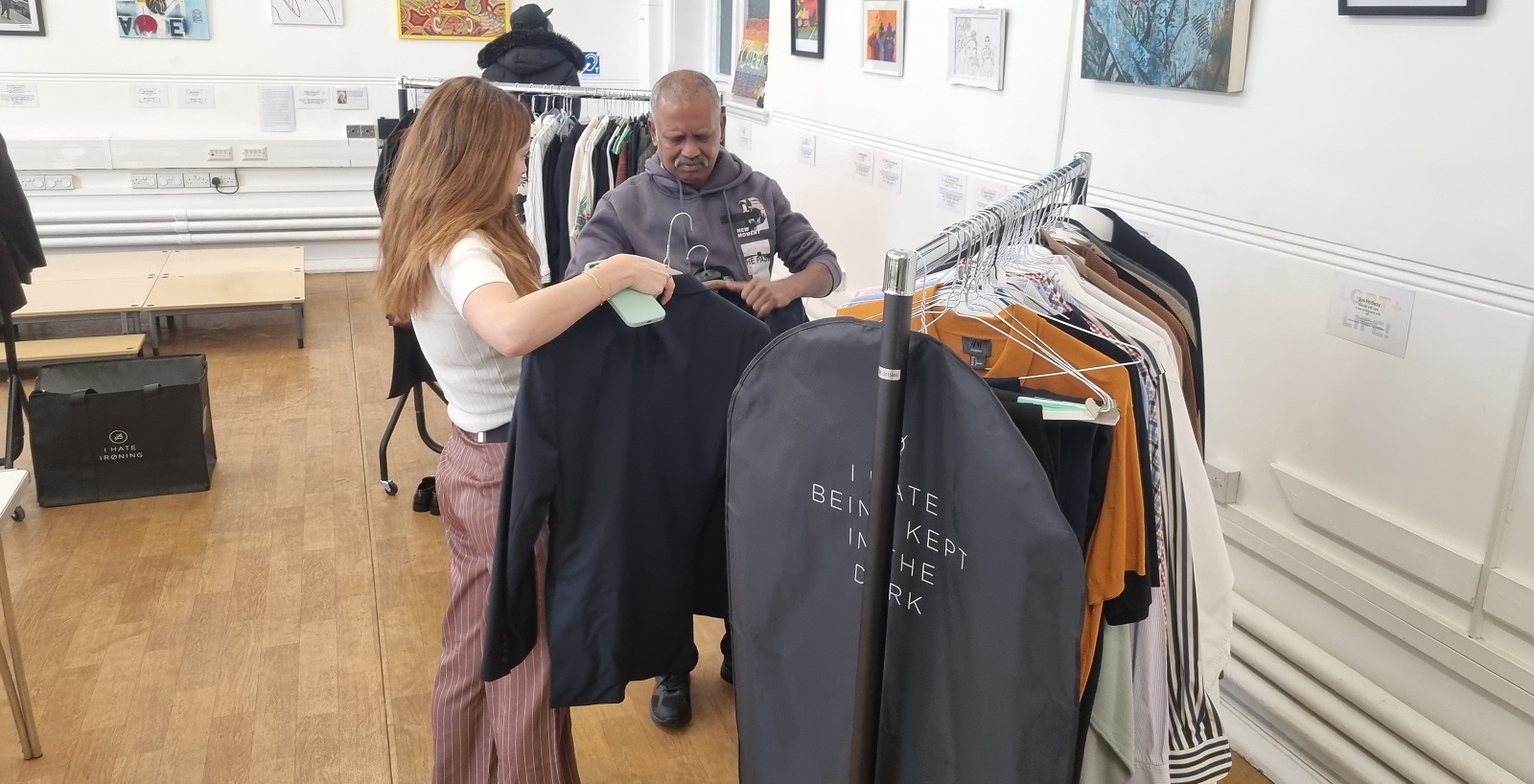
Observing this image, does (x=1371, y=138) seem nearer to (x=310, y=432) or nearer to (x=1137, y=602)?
(x=1137, y=602)

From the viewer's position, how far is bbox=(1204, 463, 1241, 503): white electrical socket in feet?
8.17

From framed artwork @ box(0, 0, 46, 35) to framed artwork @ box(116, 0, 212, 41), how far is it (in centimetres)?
38

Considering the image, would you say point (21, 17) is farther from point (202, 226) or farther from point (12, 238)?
point (12, 238)

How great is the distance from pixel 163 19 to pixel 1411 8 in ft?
20.9

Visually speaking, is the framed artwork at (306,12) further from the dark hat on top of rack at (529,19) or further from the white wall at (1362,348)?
the white wall at (1362,348)

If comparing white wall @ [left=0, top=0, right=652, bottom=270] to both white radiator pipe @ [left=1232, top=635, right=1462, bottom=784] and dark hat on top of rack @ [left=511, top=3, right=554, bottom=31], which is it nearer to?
dark hat on top of rack @ [left=511, top=3, right=554, bottom=31]

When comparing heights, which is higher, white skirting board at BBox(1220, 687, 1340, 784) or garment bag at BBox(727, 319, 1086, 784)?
garment bag at BBox(727, 319, 1086, 784)

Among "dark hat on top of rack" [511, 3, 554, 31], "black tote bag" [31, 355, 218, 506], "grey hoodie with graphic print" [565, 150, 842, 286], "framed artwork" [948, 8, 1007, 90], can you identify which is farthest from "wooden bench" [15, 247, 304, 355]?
"framed artwork" [948, 8, 1007, 90]

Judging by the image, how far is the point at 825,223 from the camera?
4469mm

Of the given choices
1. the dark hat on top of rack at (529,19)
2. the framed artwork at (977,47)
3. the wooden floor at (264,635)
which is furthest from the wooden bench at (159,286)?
the framed artwork at (977,47)

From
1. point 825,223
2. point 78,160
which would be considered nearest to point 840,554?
point 825,223

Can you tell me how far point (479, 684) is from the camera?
2.12 m

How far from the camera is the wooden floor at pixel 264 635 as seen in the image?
2527 millimetres

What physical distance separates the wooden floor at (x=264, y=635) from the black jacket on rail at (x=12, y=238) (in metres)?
0.71
